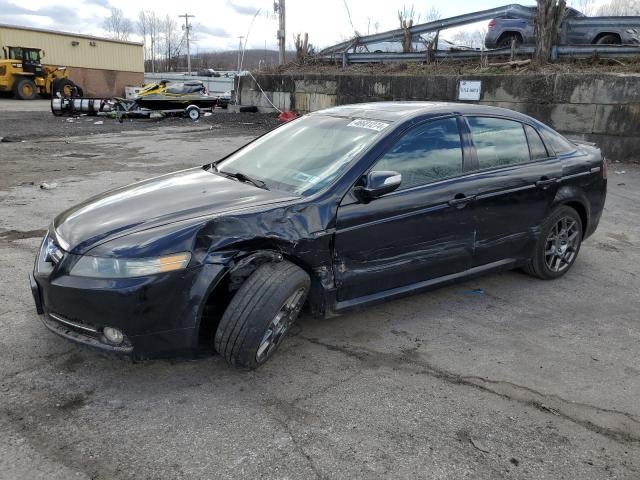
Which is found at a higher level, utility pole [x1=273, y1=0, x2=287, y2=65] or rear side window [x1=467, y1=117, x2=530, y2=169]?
utility pole [x1=273, y1=0, x2=287, y2=65]

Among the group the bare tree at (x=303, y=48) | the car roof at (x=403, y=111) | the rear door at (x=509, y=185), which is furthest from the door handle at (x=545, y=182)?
the bare tree at (x=303, y=48)

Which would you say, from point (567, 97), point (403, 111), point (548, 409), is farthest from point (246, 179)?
point (567, 97)

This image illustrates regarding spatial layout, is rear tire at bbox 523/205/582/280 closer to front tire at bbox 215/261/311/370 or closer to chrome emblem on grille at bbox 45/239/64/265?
front tire at bbox 215/261/311/370

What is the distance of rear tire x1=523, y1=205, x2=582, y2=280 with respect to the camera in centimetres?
464

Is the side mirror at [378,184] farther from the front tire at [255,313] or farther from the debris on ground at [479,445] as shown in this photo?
the debris on ground at [479,445]

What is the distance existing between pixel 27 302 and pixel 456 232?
10.6 ft

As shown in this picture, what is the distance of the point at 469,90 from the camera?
42.3ft

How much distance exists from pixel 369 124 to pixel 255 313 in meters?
1.69

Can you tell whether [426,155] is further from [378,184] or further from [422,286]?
[422,286]

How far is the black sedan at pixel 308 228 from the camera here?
2.91 metres

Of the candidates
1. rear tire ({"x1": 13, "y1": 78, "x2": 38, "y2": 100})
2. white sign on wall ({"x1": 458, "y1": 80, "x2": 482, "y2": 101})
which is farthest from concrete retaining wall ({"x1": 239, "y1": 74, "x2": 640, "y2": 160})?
rear tire ({"x1": 13, "y1": 78, "x2": 38, "y2": 100})

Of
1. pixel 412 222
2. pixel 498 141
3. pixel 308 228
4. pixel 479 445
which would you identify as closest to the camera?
pixel 479 445

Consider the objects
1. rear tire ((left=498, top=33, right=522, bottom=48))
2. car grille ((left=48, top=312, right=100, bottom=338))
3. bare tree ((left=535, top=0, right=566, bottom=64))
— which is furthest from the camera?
rear tire ((left=498, top=33, right=522, bottom=48))

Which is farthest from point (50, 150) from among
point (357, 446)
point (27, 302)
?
point (357, 446)
